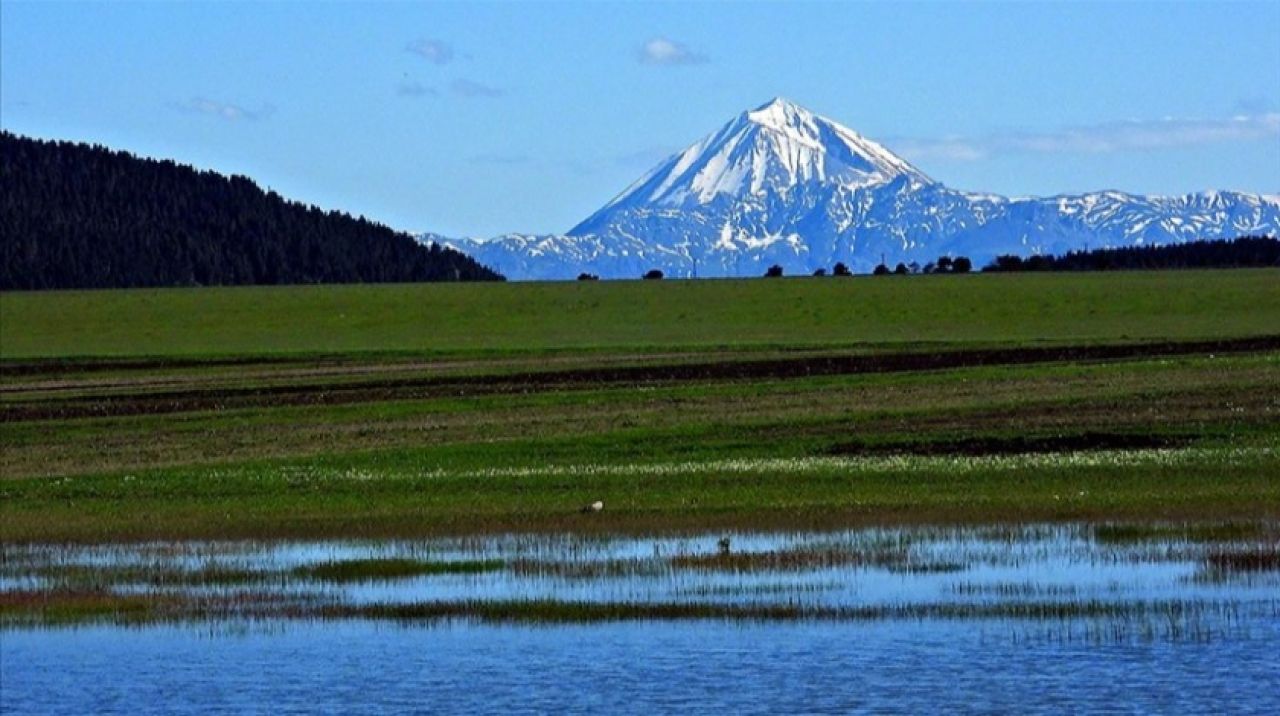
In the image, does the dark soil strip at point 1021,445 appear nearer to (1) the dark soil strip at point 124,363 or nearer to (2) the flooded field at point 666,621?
(2) the flooded field at point 666,621

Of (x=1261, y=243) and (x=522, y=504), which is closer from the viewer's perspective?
(x=522, y=504)

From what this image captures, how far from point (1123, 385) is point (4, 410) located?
1216 inches

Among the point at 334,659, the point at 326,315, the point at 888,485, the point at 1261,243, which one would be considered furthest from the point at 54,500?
the point at 1261,243

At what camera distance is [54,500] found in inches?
1570

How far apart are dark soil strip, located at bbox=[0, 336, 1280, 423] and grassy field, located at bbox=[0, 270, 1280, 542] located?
1.04 ft

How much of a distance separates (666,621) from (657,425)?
25.6 m

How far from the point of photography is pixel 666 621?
25.1 meters

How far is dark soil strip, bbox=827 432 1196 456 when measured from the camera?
43.0 meters

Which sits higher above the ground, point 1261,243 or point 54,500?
point 1261,243

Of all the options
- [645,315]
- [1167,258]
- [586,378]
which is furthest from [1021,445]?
[1167,258]

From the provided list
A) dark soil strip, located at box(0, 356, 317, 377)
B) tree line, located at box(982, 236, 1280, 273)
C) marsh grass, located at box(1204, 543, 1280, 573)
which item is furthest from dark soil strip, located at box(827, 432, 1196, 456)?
tree line, located at box(982, 236, 1280, 273)

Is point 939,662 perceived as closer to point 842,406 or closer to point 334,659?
point 334,659

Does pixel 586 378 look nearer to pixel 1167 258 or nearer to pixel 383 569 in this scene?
pixel 383 569

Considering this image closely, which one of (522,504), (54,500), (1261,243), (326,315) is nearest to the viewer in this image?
(522,504)
